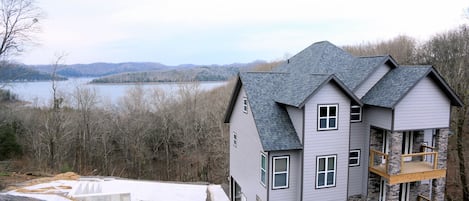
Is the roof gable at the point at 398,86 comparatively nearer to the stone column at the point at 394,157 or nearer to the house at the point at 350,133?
the house at the point at 350,133

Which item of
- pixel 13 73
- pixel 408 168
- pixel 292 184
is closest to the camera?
pixel 292 184

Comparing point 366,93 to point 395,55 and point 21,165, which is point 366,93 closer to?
point 395,55

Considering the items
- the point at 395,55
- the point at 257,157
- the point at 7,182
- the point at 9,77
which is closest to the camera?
the point at 257,157

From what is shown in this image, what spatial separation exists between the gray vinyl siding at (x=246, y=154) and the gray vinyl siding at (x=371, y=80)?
4995 mm

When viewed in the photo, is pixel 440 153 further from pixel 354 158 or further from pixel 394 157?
pixel 354 158

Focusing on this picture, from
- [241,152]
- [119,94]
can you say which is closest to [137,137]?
[119,94]

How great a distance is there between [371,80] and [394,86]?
1.11m

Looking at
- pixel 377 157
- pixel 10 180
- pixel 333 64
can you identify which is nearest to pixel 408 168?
pixel 377 157

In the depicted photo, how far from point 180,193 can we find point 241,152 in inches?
151

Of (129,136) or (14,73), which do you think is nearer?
(14,73)

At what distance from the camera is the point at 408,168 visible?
13.0 m

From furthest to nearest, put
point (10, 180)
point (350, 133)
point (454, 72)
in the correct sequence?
point (454, 72), point (10, 180), point (350, 133)

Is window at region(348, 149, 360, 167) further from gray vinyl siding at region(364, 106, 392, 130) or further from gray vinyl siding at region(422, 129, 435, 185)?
gray vinyl siding at region(422, 129, 435, 185)

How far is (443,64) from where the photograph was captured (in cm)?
2522
